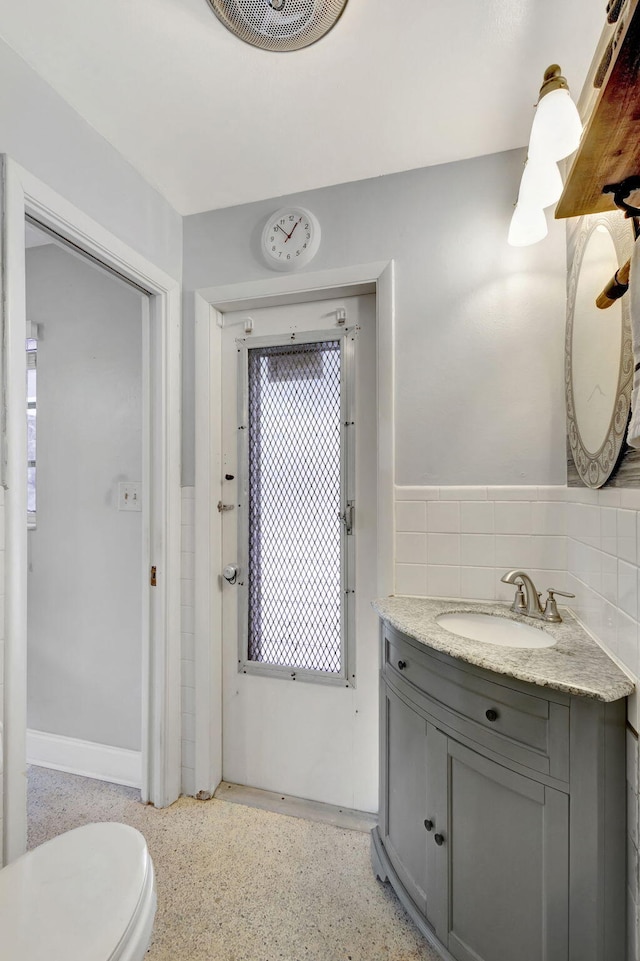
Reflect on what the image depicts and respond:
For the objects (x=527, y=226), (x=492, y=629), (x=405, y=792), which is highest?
(x=527, y=226)

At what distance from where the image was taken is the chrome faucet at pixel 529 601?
1.32m

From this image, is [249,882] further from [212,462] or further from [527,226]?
[527,226]

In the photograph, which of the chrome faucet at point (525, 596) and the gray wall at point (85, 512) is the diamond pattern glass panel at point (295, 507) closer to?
the gray wall at point (85, 512)

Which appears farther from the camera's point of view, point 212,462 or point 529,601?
point 212,462

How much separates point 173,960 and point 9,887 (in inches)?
25.4

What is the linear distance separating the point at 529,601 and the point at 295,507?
95 cm

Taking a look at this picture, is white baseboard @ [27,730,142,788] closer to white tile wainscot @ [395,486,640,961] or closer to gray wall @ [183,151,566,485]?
white tile wainscot @ [395,486,640,961]

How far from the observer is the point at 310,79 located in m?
1.27

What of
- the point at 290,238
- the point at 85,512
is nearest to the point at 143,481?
the point at 85,512

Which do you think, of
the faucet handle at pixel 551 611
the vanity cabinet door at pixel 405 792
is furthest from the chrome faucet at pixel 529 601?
the vanity cabinet door at pixel 405 792

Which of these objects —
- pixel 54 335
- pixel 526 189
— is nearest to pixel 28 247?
pixel 54 335

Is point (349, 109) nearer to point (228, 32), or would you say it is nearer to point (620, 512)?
point (228, 32)

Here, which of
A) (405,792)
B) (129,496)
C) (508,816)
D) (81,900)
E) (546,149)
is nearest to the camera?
(81,900)

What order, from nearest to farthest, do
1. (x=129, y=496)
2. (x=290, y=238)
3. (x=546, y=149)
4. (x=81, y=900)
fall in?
(x=81, y=900)
(x=546, y=149)
(x=290, y=238)
(x=129, y=496)
